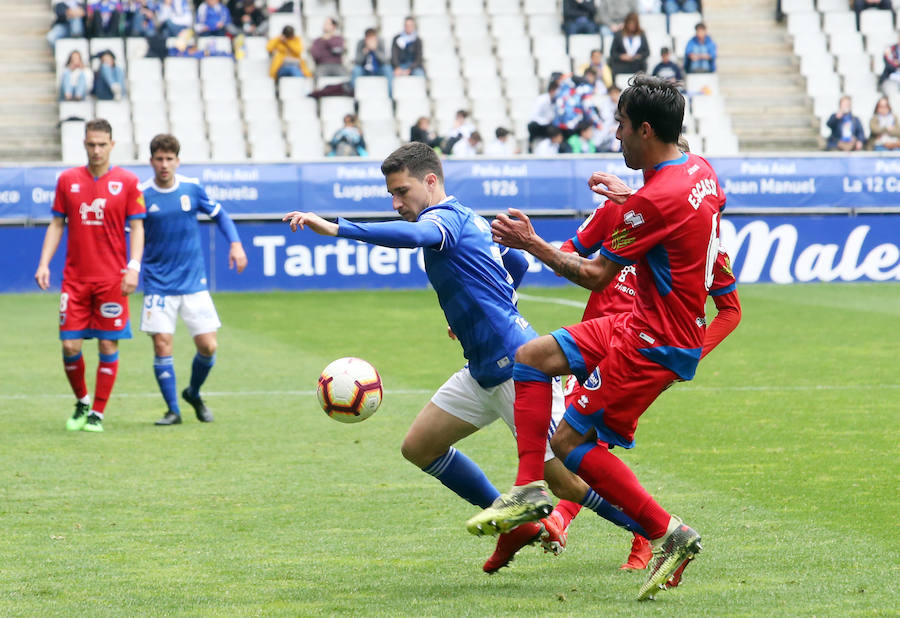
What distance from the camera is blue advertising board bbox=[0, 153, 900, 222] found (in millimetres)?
21828

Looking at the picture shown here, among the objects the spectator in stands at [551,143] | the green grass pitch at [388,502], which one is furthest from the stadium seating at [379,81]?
the green grass pitch at [388,502]

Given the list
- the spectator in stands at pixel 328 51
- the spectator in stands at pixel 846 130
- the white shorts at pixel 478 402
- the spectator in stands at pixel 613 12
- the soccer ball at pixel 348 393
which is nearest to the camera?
the white shorts at pixel 478 402

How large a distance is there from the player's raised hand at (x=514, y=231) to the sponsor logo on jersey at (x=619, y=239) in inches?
11.3

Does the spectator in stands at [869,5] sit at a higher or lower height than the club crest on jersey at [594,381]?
higher

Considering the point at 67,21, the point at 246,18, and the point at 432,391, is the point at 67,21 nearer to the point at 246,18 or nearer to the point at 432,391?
the point at 246,18

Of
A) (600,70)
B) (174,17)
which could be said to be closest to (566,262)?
(600,70)

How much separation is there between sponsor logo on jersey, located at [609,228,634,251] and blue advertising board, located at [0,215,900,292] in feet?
55.2

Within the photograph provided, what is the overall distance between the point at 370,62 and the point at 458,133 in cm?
329

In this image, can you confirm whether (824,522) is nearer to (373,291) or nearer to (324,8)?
(373,291)

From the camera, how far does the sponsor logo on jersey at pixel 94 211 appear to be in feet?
32.6

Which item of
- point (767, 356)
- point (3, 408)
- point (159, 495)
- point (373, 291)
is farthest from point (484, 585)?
point (373, 291)

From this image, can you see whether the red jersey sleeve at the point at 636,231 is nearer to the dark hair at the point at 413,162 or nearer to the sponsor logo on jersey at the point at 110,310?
the dark hair at the point at 413,162

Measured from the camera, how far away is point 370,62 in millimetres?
26047

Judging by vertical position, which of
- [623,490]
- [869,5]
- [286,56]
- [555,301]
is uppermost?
[869,5]
